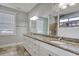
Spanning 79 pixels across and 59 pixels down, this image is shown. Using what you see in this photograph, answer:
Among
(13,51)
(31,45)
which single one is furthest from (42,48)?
(13,51)

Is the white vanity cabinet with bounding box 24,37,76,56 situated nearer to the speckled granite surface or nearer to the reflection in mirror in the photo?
the speckled granite surface

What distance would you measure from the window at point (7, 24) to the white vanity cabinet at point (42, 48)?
1.20 ft

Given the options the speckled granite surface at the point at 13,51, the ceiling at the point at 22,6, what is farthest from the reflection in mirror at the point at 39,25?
the speckled granite surface at the point at 13,51

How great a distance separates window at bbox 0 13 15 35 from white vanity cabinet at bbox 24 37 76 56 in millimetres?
366

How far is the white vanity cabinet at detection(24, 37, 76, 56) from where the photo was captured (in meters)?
1.24

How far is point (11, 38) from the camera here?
180 centimetres

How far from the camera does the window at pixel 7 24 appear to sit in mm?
1723

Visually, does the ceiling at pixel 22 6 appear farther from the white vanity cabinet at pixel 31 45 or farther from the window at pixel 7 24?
the white vanity cabinet at pixel 31 45

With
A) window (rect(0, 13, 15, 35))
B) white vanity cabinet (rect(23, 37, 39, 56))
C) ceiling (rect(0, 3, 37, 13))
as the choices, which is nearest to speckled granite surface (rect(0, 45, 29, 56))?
white vanity cabinet (rect(23, 37, 39, 56))

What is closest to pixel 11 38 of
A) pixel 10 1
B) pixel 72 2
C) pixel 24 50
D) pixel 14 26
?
pixel 14 26

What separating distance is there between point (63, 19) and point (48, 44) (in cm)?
64

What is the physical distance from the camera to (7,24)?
5.85 ft

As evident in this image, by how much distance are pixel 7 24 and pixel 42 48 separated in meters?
0.85

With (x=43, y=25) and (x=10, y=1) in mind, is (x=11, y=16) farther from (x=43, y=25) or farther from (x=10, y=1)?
(x=43, y=25)
